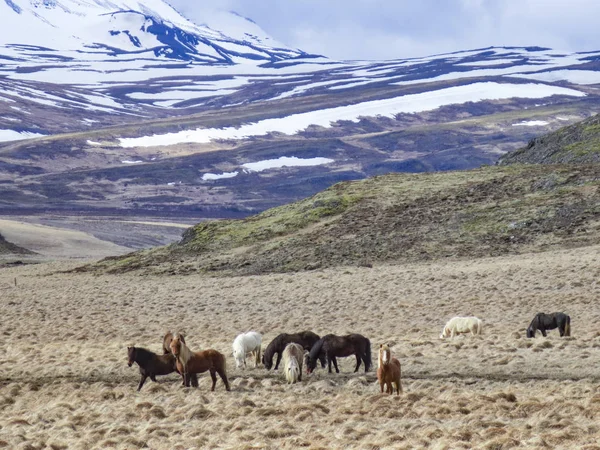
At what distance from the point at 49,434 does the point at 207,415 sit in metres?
2.22

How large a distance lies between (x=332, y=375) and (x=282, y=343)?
1328 mm

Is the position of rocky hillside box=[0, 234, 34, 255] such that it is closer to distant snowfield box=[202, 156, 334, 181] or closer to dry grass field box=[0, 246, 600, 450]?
dry grass field box=[0, 246, 600, 450]

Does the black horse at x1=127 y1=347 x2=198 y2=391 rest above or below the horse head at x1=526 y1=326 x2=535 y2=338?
below

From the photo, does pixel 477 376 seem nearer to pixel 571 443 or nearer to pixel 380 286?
pixel 571 443

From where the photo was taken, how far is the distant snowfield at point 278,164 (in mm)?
185375

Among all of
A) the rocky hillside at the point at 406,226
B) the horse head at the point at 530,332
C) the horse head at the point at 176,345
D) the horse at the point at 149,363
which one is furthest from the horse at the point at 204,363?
the rocky hillside at the point at 406,226

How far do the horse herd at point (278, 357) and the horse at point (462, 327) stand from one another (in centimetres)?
362

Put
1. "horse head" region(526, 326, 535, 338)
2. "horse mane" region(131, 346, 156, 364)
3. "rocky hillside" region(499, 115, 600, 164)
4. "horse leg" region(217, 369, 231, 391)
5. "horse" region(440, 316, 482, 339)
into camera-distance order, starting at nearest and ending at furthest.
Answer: "horse leg" region(217, 369, 231, 391), "horse mane" region(131, 346, 156, 364), "horse head" region(526, 326, 535, 338), "horse" region(440, 316, 482, 339), "rocky hillside" region(499, 115, 600, 164)

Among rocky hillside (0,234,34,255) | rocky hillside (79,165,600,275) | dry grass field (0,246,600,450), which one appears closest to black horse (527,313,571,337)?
dry grass field (0,246,600,450)

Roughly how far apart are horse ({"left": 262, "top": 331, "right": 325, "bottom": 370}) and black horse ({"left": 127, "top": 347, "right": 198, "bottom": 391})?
1672 millimetres

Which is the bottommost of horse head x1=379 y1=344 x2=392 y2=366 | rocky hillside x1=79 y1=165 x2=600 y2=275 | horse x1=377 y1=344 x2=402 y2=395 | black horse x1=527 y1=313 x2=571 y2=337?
horse x1=377 y1=344 x2=402 y2=395

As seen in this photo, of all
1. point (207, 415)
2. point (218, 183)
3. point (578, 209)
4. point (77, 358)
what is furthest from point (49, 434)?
point (218, 183)

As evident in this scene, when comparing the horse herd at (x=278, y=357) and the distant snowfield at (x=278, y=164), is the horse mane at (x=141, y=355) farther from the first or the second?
the distant snowfield at (x=278, y=164)

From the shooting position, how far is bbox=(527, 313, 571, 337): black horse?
2133 centimetres
